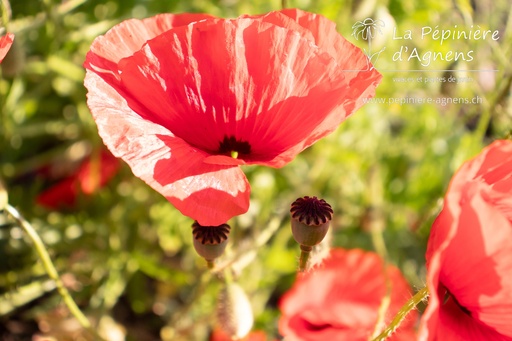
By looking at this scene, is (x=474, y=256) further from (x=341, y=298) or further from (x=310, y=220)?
(x=341, y=298)

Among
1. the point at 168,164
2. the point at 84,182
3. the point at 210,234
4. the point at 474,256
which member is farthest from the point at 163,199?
the point at 474,256

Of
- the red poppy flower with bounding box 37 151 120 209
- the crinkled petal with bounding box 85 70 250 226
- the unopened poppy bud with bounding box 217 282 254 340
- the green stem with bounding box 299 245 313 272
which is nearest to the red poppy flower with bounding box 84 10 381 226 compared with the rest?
the crinkled petal with bounding box 85 70 250 226

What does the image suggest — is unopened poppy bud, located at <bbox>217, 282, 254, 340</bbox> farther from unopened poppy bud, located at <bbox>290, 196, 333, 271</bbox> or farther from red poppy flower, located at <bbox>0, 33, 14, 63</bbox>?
red poppy flower, located at <bbox>0, 33, 14, 63</bbox>

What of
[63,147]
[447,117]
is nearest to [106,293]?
[63,147]

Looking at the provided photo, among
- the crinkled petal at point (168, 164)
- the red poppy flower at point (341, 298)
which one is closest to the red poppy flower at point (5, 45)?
the crinkled petal at point (168, 164)

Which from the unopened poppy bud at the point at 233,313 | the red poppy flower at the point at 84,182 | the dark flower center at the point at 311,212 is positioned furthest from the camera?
the red poppy flower at the point at 84,182

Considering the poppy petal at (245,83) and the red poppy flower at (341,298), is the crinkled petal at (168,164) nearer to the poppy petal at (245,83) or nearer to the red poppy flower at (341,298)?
the poppy petal at (245,83)
